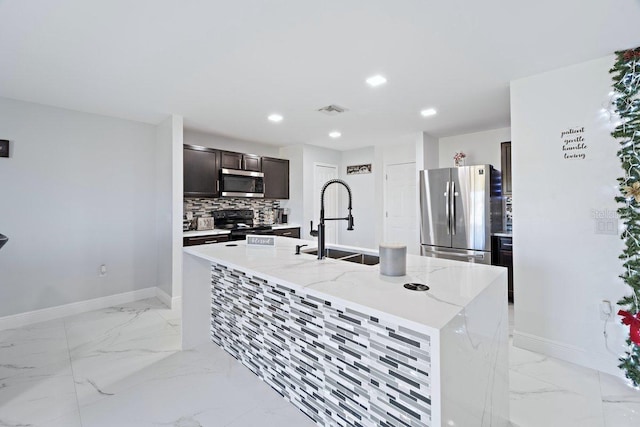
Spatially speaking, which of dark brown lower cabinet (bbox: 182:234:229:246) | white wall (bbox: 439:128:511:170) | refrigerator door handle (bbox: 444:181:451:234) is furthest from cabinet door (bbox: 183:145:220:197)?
white wall (bbox: 439:128:511:170)

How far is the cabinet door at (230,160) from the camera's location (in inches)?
175

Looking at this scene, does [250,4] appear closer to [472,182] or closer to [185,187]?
[185,187]

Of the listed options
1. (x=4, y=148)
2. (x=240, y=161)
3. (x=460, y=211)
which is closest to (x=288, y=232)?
(x=240, y=161)

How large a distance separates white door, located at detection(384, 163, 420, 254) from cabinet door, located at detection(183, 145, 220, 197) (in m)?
3.10

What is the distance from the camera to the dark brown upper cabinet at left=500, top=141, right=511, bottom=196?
3.92 meters

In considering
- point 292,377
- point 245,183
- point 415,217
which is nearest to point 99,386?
point 292,377

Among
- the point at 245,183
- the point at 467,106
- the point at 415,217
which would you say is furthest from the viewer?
the point at 415,217

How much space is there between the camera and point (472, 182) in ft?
12.3

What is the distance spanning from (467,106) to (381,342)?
3.10 metres

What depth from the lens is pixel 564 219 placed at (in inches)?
92.7

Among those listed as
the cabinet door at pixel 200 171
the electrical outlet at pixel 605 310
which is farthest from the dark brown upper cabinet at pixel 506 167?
the cabinet door at pixel 200 171

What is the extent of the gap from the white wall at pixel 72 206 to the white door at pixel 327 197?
2807 mm

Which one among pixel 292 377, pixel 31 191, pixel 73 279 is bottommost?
pixel 292 377

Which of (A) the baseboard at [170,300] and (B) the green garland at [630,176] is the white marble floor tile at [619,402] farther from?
(A) the baseboard at [170,300]
